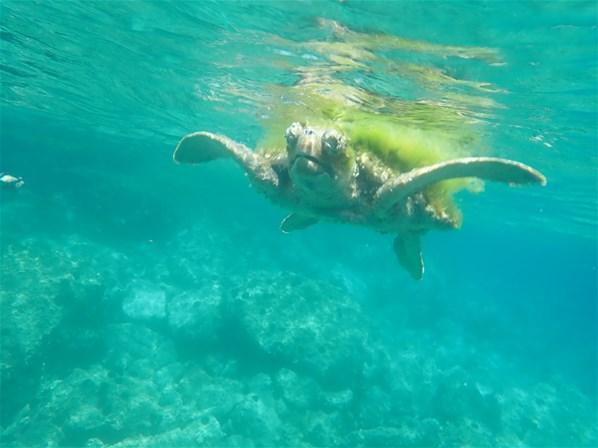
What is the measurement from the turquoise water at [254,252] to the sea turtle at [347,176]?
4.12 meters

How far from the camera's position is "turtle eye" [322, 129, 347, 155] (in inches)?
212

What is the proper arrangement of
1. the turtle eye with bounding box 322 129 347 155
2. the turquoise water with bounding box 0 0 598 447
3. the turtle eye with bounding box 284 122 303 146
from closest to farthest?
1. the turtle eye with bounding box 322 129 347 155
2. the turtle eye with bounding box 284 122 303 146
3. the turquoise water with bounding box 0 0 598 447

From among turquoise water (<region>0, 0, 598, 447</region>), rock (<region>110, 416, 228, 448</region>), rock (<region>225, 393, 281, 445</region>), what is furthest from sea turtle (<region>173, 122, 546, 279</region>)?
rock (<region>110, 416, 228, 448</region>)

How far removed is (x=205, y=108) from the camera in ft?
73.4

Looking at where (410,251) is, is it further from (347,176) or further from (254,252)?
(254,252)

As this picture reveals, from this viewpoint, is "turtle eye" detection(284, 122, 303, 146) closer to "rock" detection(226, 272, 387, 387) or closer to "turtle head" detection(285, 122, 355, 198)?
"turtle head" detection(285, 122, 355, 198)

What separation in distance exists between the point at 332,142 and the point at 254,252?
26000 mm

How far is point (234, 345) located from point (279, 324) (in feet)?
7.44

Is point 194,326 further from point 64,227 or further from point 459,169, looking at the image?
point 459,169

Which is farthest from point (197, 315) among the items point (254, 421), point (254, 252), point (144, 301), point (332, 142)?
point (332, 142)

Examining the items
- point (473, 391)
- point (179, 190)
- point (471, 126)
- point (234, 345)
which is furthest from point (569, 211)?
point (179, 190)

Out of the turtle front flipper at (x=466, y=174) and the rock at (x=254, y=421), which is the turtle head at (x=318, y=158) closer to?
the turtle front flipper at (x=466, y=174)

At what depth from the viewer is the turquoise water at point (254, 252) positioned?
11.1m

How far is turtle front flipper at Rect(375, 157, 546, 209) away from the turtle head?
0.68m
